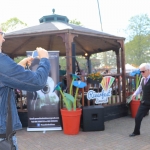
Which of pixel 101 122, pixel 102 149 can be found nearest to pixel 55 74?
pixel 101 122

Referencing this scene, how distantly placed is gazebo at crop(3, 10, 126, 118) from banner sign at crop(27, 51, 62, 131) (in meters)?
0.48

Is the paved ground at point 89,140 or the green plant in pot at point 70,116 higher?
the green plant in pot at point 70,116

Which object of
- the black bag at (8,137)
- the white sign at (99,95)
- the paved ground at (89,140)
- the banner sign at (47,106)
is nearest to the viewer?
the black bag at (8,137)

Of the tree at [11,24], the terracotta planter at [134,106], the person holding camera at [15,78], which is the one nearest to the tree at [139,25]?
the tree at [11,24]

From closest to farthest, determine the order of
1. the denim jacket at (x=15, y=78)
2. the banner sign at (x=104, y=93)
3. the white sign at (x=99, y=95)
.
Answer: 1. the denim jacket at (x=15, y=78)
2. the white sign at (x=99, y=95)
3. the banner sign at (x=104, y=93)

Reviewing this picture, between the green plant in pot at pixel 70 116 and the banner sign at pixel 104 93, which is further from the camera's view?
the banner sign at pixel 104 93

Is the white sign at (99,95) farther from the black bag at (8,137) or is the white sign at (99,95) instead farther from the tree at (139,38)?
the tree at (139,38)

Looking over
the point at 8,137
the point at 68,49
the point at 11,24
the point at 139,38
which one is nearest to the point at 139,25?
the point at 139,38

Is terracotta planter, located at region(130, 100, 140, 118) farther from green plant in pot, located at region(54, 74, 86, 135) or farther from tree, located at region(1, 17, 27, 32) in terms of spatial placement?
tree, located at region(1, 17, 27, 32)

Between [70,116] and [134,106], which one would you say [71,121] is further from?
[134,106]

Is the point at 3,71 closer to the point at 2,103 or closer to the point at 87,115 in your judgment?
the point at 2,103

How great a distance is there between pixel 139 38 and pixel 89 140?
1243 inches

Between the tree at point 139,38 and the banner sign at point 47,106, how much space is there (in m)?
30.6

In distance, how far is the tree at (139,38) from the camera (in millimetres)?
32906
